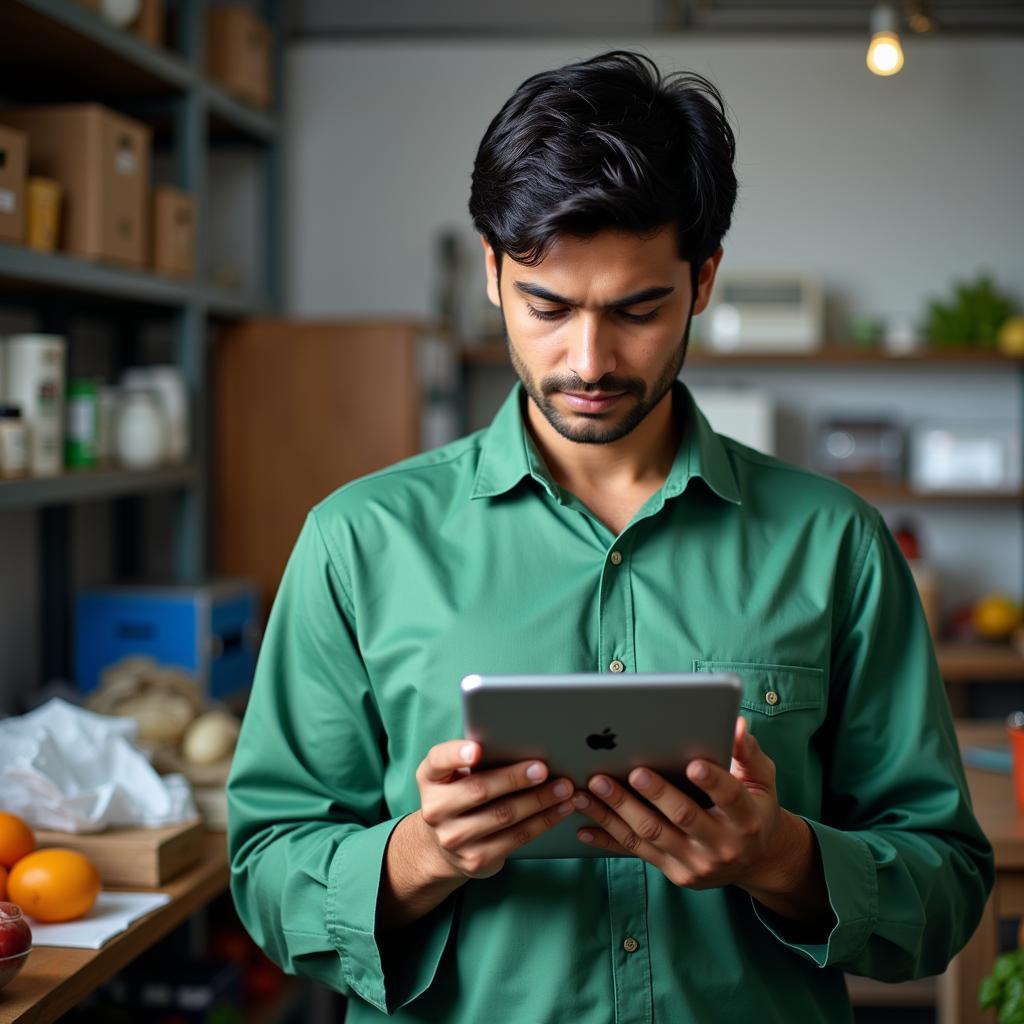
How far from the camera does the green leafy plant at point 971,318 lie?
166 inches

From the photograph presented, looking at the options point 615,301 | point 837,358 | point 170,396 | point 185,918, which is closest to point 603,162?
point 615,301

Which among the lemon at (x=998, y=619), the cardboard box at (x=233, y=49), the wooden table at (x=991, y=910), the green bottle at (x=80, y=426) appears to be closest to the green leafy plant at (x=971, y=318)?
the lemon at (x=998, y=619)

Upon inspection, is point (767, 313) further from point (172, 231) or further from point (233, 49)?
point (172, 231)

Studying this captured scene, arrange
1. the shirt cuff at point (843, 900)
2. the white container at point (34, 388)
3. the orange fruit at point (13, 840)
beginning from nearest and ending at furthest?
1. the shirt cuff at point (843, 900)
2. the orange fruit at point (13, 840)
3. the white container at point (34, 388)

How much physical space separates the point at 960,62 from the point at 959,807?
3715mm

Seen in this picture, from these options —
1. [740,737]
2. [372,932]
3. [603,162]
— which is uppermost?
[603,162]

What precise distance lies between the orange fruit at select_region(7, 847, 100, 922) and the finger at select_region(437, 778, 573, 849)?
0.80m

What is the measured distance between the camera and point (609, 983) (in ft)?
3.97

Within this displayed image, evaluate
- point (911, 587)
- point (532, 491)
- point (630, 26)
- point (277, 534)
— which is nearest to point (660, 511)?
point (532, 491)

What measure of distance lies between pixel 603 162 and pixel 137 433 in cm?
191

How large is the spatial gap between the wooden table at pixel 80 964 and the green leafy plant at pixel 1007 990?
1075 millimetres

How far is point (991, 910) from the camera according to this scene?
6.51 ft

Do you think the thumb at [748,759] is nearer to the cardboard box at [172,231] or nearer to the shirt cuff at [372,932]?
the shirt cuff at [372,932]

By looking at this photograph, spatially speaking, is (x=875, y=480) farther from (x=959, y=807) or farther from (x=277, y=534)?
(x=959, y=807)
